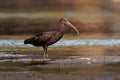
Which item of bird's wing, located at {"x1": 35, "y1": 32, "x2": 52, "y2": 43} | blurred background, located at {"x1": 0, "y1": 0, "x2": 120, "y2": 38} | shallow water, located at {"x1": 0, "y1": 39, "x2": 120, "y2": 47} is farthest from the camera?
blurred background, located at {"x1": 0, "y1": 0, "x2": 120, "y2": 38}

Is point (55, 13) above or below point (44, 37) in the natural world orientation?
above

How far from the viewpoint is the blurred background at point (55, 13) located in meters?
43.4

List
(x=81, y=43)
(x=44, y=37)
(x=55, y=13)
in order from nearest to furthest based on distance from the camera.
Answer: (x=44, y=37)
(x=81, y=43)
(x=55, y=13)

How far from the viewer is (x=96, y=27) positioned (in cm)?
4053

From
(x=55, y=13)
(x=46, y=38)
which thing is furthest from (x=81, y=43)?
(x=55, y=13)

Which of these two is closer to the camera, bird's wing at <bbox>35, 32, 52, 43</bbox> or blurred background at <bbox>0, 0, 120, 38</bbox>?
bird's wing at <bbox>35, 32, 52, 43</bbox>

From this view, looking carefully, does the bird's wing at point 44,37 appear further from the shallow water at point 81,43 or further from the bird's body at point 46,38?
the shallow water at point 81,43

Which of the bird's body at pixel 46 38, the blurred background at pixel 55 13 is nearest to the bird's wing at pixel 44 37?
A: the bird's body at pixel 46 38

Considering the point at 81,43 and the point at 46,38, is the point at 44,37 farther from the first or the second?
the point at 81,43

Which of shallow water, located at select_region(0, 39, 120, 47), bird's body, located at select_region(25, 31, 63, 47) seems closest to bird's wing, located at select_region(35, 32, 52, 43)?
bird's body, located at select_region(25, 31, 63, 47)

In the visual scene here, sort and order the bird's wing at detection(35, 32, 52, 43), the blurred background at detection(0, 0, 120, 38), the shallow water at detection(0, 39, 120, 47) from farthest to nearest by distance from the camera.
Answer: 1. the blurred background at detection(0, 0, 120, 38)
2. the shallow water at detection(0, 39, 120, 47)
3. the bird's wing at detection(35, 32, 52, 43)

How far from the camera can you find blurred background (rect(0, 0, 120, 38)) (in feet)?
142

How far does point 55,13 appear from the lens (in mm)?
59812

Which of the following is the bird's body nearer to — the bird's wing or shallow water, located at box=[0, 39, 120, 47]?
the bird's wing
